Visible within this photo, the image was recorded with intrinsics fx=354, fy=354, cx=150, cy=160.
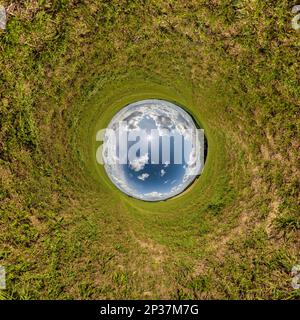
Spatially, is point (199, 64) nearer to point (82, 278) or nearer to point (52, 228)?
point (52, 228)

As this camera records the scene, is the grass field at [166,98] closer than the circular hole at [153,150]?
No

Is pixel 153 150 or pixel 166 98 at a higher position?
pixel 166 98

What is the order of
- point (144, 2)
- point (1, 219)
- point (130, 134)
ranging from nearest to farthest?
point (130, 134), point (144, 2), point (1, 219)

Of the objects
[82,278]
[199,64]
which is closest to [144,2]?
[199,64]

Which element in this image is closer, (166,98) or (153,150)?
(153,150)

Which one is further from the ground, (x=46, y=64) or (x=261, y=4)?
(x=261, y=4)

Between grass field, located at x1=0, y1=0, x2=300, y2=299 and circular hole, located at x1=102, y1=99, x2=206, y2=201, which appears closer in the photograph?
circular hole, located at x1=102, y1=99, x2=206, y2=201

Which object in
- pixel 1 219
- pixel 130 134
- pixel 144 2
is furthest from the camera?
pixel 1 219
